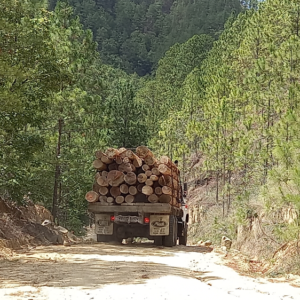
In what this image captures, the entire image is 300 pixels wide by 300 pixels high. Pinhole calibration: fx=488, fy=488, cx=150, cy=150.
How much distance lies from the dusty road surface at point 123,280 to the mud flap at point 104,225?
139 inches

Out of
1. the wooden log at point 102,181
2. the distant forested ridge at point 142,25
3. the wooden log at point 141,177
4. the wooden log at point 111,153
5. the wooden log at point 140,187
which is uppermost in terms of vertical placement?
the distant forested ridge at point 142,25

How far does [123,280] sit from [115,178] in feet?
24.0

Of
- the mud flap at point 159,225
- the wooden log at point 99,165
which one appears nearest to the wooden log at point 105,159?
the wooden log at point 99,165

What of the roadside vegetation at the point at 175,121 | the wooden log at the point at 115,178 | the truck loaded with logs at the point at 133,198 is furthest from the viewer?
the wooden log at the point at 115,178

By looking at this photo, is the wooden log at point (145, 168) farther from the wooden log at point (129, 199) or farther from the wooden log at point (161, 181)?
the wooden log at point (129, 199)

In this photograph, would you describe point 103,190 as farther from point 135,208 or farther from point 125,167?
point 135,208

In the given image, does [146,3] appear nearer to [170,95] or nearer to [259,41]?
[170,95]

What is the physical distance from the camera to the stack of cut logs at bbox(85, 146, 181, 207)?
1440 cm

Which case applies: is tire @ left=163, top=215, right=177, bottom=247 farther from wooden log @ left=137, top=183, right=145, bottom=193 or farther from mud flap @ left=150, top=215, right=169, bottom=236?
wooden log @ left=137, top=183, right=145, bottom=193

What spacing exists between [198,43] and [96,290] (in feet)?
194

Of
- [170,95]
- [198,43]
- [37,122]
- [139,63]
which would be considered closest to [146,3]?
[139,63]

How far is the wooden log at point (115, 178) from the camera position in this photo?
14508 millimetres

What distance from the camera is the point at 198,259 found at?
11.4 meters

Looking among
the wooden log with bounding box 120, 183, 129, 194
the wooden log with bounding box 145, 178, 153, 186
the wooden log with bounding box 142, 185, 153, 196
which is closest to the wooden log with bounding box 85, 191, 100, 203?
the wooden log with bounding box 120, 183, 129, 194
